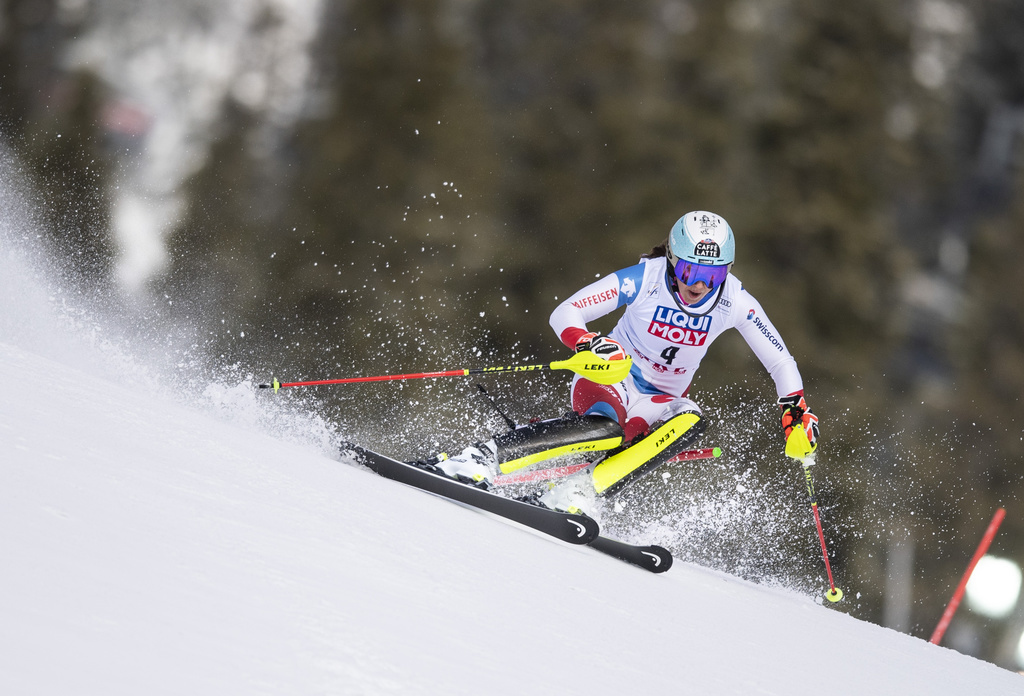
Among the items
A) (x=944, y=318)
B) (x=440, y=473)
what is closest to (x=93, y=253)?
(x=440, y=473)

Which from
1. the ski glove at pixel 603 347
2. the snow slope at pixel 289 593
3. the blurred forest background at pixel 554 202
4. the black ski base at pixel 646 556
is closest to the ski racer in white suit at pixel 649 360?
the ski glove at pixel 603 347

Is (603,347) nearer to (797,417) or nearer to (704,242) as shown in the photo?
(704,242)

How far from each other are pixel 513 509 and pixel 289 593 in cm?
175

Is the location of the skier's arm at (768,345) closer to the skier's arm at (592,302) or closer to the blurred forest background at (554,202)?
the skier's arm at (592,302)

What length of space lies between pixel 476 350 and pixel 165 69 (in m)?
10.6

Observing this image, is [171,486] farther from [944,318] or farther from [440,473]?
[944,318]

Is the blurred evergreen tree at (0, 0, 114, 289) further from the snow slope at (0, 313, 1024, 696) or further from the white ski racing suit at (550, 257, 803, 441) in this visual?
the snow slope at (0, 313, 1024, 696)

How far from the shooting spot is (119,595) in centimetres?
96

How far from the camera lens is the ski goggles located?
305cm

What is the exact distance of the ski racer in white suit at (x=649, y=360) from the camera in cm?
303

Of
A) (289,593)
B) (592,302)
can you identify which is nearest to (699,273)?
(592,302)

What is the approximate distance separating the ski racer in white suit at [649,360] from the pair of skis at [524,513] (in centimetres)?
9

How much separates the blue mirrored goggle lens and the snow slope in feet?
3.63

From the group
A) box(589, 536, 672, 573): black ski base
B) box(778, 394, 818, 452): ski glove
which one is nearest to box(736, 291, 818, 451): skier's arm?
box(778, 394, 818, 452): ski glove
